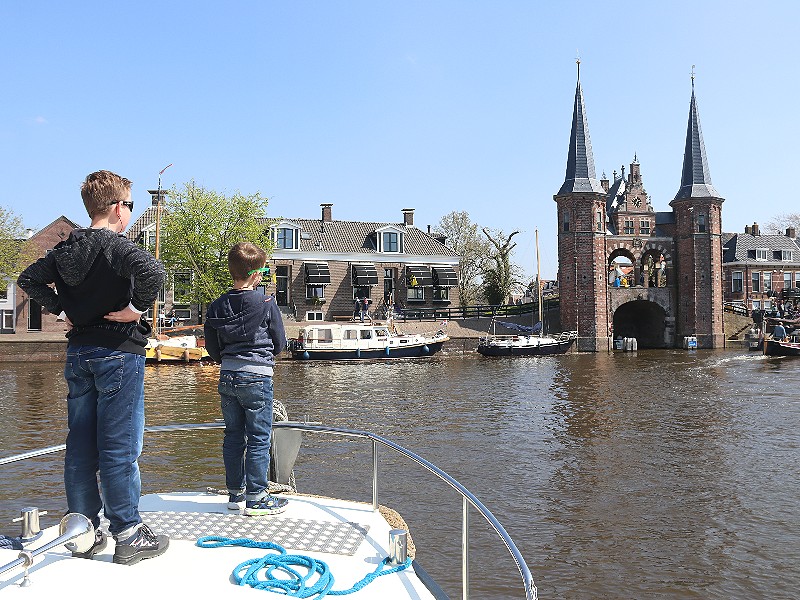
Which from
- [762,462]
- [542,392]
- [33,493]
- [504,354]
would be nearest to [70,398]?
[33,493]

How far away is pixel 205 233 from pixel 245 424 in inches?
1458

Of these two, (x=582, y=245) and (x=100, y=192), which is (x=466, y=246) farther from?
(x=100, y=192)

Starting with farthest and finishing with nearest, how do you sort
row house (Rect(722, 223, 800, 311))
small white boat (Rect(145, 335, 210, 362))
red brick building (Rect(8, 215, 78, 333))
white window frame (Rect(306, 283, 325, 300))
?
row house (Rect(722, 223, 800, 311)), white window frame (Rect(306, 283, 325, 300)), red brick building (Rect(8, 215, 78, 333)), small white boat (Rect(145, 335, 210, 362))

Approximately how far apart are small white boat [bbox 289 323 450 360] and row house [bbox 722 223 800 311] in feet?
117

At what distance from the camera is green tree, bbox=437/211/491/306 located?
57.9 meters

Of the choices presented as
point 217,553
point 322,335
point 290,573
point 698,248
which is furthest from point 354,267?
point 290,573

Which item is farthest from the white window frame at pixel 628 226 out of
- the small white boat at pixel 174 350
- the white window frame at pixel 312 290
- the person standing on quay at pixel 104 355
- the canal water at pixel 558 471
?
the person standing on quay at pixel 104 355

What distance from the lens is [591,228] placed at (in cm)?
4653

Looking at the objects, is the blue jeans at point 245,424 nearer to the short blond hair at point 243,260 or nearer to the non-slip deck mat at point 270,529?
the non-slip deck mat at point 270,529

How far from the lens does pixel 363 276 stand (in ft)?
161

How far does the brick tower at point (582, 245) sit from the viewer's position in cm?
4572

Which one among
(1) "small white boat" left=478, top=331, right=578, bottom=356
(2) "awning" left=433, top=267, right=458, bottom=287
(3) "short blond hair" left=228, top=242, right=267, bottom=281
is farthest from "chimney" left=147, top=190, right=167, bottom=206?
(3) "short blond hair" left=228, top=242, right=267, bottom=281

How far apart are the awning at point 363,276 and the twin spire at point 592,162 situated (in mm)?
13654

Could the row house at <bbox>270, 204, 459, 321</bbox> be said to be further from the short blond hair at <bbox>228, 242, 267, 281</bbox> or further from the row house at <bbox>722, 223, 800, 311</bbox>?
the short blond hair at <bbox>228, 242, 267, 281</bbox>
